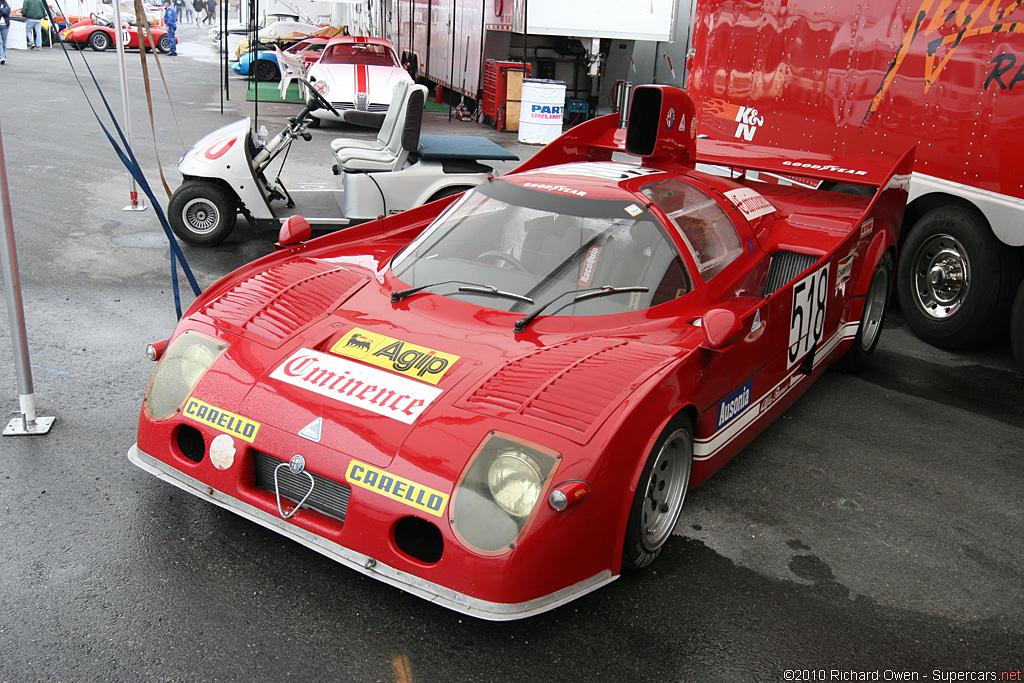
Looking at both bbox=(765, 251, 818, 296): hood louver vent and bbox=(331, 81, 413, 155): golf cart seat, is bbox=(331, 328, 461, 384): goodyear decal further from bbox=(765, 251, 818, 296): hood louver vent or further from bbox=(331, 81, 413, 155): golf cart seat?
bbox=(331, 81, 413, 155): golf cart seat

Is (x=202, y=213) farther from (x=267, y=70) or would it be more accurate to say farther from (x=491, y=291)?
(x=267, y=70)

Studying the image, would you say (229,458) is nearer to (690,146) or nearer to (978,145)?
(690,146)

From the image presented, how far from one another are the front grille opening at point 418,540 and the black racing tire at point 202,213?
512 cm

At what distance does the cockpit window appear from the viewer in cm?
379

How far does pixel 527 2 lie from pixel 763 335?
1152 centimetres

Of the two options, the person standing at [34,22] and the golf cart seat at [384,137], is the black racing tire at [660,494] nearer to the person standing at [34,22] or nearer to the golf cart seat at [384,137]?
the golf cart seat at [384,137]

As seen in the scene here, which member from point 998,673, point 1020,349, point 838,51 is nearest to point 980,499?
point 998,673

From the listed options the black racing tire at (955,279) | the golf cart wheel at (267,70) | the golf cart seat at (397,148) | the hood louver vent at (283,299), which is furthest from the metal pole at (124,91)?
the golf cart wheel at (267,70)

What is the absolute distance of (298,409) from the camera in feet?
9.39

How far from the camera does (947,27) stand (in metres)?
5.49

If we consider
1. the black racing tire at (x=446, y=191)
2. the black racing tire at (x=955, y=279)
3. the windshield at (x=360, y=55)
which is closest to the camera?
the black racing tire at (x=955, y=279)

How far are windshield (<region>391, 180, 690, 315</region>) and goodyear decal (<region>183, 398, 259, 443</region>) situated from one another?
1068mm

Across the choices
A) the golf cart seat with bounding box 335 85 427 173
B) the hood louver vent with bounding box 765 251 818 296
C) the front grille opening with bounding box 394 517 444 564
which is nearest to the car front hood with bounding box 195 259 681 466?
the front grille opening with bounding box 394 517 444 564

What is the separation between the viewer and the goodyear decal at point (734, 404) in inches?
133
